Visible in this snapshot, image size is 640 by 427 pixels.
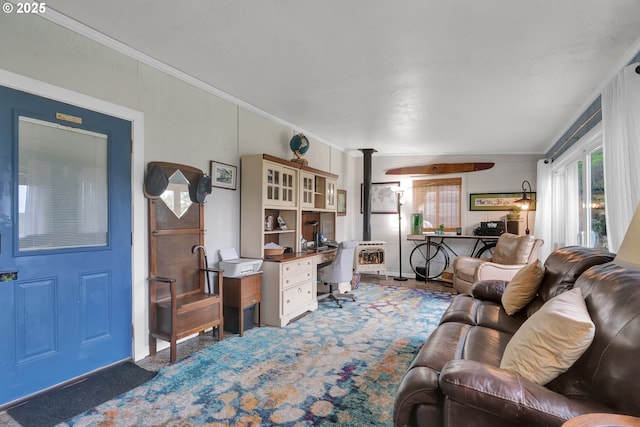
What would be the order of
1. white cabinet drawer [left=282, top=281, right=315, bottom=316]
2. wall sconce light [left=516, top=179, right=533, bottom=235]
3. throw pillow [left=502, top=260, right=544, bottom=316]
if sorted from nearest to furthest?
1. throw pillow [left=502, top=260, right=544, bottom=316]
2. white cabinet drawer [left=282, top=281, right=315, bottom=316]
3. wall sconce light [left=516, top=179, right=533, bottom=235]

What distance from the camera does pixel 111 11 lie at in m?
2.03

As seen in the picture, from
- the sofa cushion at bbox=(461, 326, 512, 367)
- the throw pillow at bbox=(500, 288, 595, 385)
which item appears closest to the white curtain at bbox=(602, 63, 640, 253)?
the sofa cushion at bbox=(461, 326, 512, 367)

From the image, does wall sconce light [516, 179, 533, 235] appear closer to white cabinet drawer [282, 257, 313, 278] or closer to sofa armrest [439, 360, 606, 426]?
white cabinet drawer [282, 257, 313, 278]

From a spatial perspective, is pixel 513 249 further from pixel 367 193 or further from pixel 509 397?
pixel 509 397

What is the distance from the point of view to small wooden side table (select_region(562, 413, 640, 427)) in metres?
0.90

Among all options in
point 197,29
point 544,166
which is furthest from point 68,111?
point 544,166

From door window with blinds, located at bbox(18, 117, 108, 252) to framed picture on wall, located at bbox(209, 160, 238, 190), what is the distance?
101cm

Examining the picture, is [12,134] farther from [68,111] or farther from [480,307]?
[480,307]

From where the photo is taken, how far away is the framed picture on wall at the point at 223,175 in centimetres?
331

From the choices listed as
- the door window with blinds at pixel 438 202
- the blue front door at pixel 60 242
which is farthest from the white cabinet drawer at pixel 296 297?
the door window with blinds at pixel 438 202

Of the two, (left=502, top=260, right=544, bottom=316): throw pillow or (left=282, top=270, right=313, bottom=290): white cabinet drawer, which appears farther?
(left=282, top=270, right=313, bottom=290): white cabinet drawer

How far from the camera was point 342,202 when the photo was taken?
20.2 feet

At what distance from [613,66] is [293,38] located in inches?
102

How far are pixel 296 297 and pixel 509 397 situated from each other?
2777 millimetres
